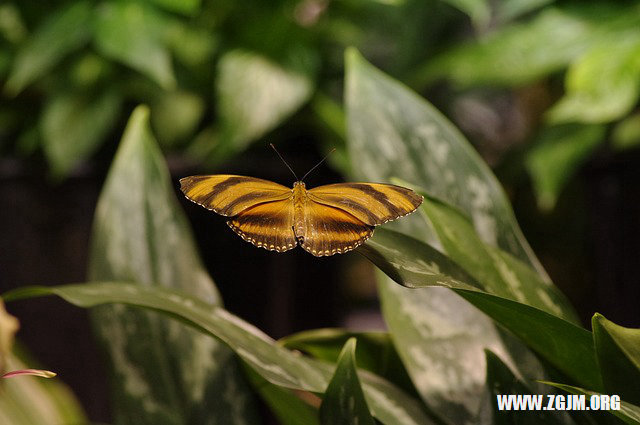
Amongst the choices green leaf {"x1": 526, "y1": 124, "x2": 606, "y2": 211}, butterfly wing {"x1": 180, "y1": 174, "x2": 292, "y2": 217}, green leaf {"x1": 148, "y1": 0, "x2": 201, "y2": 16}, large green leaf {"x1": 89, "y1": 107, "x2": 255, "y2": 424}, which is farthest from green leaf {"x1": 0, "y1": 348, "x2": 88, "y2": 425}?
green leaf {"x1": 526, "y1": 124, "x2": 606, "y2": 211}

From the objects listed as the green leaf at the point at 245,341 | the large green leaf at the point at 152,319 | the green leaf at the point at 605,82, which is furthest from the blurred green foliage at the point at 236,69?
the green leaf at the point at 245,341

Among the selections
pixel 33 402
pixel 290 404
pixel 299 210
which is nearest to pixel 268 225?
pixel 299 210

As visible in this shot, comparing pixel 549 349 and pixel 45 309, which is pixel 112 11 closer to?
pixel 45 309

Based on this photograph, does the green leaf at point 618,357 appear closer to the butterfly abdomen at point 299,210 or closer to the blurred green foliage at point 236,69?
the butterfly abdomen at point 299,210

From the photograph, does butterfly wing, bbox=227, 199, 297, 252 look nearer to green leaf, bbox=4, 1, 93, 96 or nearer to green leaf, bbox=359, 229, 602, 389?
green leaf, bbox=359, 229, 602, 389

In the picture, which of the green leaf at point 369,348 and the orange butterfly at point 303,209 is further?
the green leaf at point 369,348

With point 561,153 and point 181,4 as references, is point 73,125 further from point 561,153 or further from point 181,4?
point 561,153
